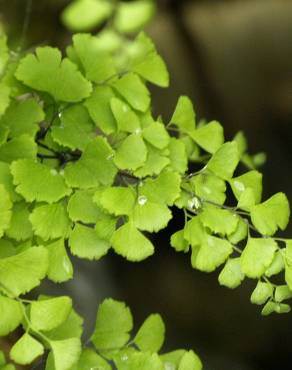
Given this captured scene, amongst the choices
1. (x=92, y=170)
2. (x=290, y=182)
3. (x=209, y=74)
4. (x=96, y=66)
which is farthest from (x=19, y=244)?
(x=209, y=74)

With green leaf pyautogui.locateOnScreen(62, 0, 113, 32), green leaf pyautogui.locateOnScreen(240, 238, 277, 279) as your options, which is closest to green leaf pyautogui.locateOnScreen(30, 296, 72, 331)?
green leaf pyautogui.locateOnScreen(240, 238, 277, 279)

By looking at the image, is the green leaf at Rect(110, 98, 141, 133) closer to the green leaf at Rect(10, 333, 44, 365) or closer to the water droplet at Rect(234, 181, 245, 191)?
the water droplet at Rect(234, 181, 245, 191)

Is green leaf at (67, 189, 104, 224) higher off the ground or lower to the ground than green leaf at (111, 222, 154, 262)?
higher

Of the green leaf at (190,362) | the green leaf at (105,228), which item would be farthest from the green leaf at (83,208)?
the green leaf at (190,362)

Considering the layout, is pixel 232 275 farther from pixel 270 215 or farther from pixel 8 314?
pixel 8 314

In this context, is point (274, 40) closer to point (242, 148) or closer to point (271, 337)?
point (242, 148)

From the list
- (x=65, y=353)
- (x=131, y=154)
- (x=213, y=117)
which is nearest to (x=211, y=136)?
(x=131, y=154)
